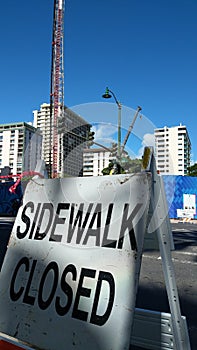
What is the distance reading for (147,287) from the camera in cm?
384

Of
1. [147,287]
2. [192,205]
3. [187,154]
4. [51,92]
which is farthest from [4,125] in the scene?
[147,287]

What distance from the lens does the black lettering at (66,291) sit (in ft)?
5.57

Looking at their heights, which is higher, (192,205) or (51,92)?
(51,92)

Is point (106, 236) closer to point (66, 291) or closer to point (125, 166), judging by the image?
point (66, 291)

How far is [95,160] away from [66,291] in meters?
1.12

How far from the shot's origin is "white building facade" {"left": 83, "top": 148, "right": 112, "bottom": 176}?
2.31 meters

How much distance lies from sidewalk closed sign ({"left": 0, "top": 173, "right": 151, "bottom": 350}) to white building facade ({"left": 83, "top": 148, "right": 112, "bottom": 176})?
1.13 feet

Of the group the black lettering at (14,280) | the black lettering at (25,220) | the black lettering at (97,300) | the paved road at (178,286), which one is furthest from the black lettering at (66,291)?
the paved road at (178,286)

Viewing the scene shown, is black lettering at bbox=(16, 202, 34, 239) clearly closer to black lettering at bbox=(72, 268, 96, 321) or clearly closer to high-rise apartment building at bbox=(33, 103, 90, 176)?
high-rise apartment building at bbox=(33, 103, 90, 176)

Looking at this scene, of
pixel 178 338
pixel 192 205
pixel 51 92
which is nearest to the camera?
pixel 178 338

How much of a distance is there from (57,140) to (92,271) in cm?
141

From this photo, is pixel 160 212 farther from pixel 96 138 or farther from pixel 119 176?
pixel 96 138

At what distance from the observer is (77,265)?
5.82 feet

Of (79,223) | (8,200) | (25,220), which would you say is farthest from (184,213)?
(79,223)
